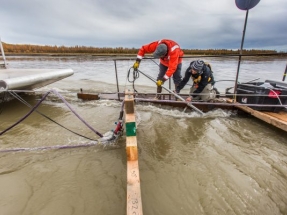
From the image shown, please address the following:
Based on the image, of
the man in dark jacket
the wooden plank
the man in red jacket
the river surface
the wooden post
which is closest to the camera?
the wooden post

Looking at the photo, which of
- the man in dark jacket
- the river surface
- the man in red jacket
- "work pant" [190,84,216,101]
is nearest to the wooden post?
the river surface

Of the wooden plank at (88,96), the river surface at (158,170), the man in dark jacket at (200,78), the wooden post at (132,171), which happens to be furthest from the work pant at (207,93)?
the wooden plank at (88,96)

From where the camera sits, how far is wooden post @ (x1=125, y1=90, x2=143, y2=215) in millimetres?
1092

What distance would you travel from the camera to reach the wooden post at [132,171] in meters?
1.09

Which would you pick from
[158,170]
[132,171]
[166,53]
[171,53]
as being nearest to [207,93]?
[171,53]

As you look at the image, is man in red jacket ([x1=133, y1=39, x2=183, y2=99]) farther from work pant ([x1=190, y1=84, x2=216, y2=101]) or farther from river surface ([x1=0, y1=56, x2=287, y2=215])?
river surface ([x1=0, y1=56, x2=287, y2=215])

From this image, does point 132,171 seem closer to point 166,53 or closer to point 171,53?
point 171,53

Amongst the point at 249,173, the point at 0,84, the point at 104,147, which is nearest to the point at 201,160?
the point at 249,173

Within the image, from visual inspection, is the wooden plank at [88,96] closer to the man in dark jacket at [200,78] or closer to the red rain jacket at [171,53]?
the red rain jacket at [171,53]

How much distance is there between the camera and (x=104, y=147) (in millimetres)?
2643

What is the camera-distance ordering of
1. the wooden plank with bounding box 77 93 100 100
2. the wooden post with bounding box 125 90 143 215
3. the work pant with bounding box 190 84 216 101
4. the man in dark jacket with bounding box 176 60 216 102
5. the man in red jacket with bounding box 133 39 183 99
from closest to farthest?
the wooden post with bounding box 125 90 143 215, the man in dark jacket with bounding box 176 60 216 102, the man in red jacket with bounding box 133 39 183 99, the work pant with bounding box 190 84 216 101, the wooden plank with bounding box 77 93 100 100

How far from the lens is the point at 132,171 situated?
148 cm

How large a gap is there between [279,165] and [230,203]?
122cm

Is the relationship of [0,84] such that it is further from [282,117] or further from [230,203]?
[282,117]
